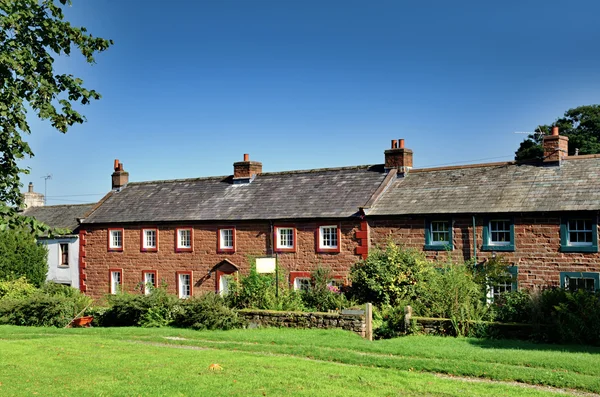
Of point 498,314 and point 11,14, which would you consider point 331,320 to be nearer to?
point 498,314

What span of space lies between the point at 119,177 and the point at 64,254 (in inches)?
243

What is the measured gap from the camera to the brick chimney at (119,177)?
42.6 m

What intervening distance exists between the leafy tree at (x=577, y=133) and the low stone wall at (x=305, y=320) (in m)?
43.2

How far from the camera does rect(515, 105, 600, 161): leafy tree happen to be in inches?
2317

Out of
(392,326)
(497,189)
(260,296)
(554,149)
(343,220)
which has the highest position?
(554,149)

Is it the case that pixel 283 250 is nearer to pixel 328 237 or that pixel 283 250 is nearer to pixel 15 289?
pixel 328 237

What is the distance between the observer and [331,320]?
21.3 m

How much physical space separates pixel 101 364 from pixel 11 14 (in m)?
7.90

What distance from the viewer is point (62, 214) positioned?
1821 inches

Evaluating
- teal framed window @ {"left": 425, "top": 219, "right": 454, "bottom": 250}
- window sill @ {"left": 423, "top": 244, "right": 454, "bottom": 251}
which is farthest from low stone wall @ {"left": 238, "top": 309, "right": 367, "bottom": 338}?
teal framed window @ {"left": 425, "top": 219, "right": 454, "bottom": 250}

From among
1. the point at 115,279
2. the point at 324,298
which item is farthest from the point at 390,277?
the point at 115,279

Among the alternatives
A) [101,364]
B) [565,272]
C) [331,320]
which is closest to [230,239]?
[331,320]

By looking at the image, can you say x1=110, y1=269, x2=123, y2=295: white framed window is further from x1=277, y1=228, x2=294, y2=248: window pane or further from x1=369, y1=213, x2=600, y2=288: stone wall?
x1=369, y1=213, x2=600, y2=288: stone wall

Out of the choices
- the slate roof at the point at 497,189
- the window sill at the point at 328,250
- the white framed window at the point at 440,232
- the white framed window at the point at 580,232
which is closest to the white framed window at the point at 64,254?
the window sill at the point at 328,250
